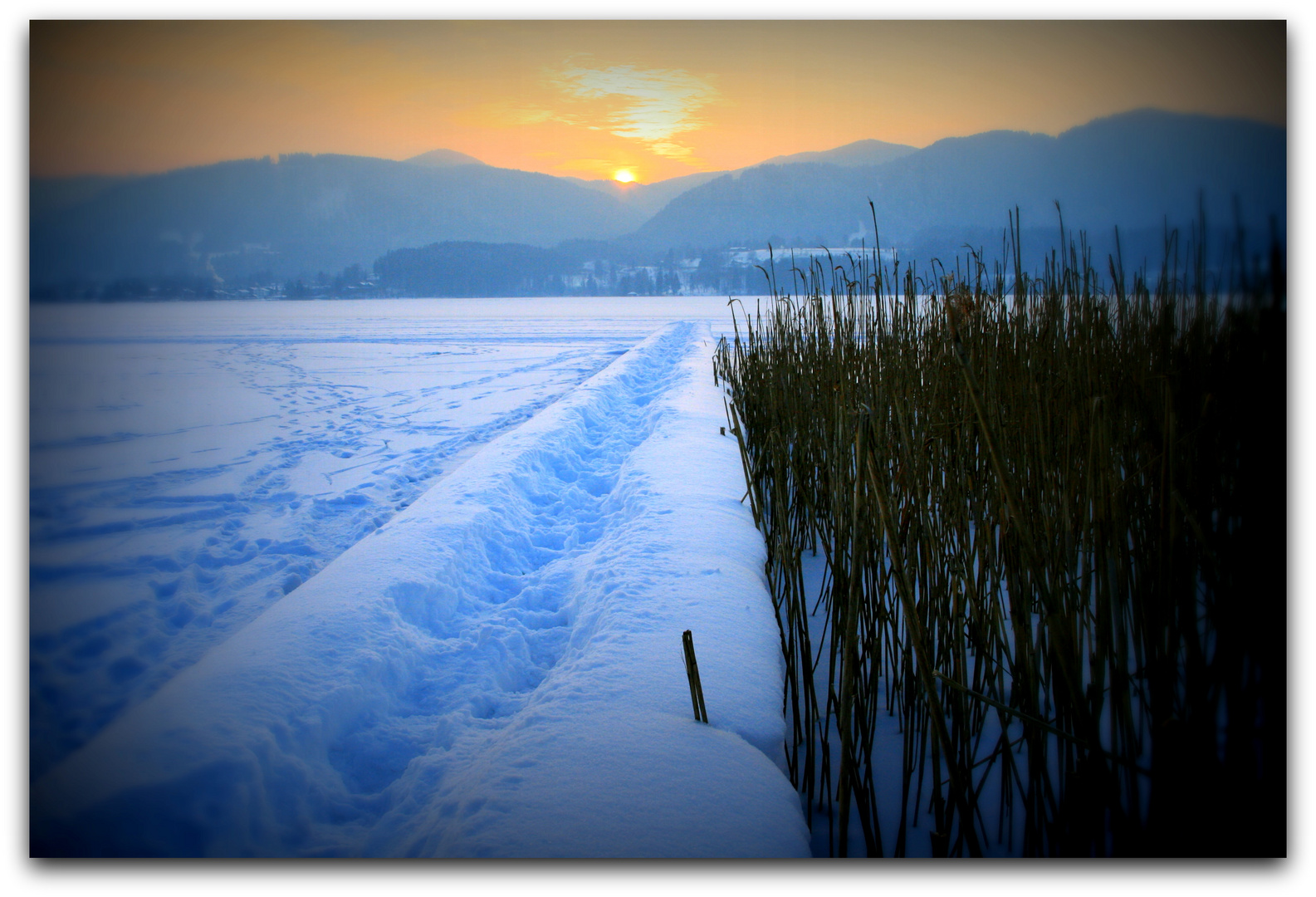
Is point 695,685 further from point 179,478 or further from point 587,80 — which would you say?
point 179,478

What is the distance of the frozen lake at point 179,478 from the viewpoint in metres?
0.93

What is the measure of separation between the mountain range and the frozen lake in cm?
15

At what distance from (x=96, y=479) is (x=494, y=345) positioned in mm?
5702

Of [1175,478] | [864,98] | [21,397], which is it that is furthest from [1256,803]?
[21,397]

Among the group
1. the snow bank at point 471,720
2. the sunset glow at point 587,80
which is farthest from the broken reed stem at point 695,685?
the sunset glow at point 587,80

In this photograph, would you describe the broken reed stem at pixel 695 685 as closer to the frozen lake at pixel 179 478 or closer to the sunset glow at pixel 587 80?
the frozen lake at pixel 179 478

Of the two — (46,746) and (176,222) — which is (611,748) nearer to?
(46,746)

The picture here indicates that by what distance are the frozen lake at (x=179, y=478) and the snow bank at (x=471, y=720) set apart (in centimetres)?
21

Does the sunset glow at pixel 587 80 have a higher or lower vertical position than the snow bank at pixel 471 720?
higher

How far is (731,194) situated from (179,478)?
2225 millimetres

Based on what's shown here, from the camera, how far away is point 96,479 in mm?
1989

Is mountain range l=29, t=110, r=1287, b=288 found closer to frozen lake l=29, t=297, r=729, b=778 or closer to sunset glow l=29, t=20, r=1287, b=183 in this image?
sunset glow l=29, t=20, r=1287, b=183

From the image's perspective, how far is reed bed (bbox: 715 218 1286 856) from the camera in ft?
1.97

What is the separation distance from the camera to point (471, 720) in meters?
0.98
